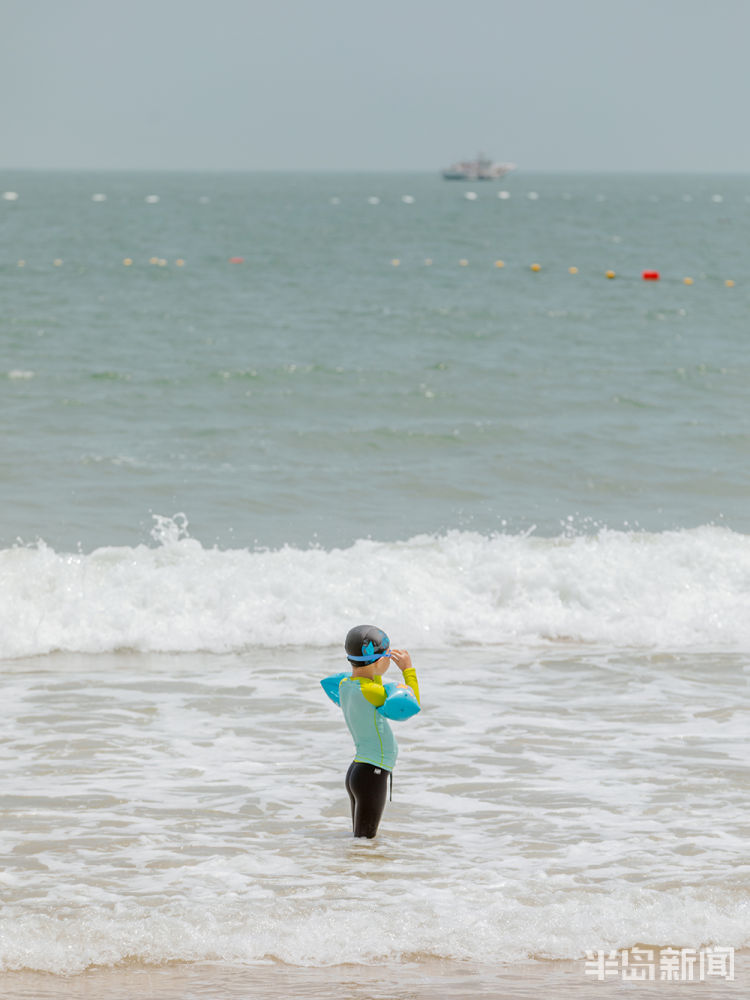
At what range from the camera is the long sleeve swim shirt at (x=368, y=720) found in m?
7.54

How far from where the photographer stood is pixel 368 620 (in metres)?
13.2

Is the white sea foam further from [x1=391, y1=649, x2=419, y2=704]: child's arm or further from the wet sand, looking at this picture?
the wet sand

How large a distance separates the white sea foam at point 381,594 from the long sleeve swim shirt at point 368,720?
5.09 meters

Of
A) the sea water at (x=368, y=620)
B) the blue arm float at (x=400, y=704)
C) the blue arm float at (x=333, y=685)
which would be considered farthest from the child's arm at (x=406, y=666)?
the sea water at (x=368, y=620)

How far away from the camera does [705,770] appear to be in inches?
367

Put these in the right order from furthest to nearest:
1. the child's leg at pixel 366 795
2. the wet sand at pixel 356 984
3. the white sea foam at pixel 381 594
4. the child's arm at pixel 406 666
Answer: the white sea foam at pixel 381 594
the child's leg at pixel 366 795
the child's arm at pixel 406 666
the wet sand at pixel 356 984

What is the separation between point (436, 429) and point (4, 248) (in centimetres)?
4263

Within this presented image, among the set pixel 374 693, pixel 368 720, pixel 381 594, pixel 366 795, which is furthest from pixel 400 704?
pixel 381 594

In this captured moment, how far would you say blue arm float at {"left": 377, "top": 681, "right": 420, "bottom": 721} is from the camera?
24.0 ft

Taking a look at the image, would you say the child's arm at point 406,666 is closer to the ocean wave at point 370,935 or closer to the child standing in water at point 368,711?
the child standing in water at point 368,711

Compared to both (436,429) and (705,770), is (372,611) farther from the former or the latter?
(436,429)

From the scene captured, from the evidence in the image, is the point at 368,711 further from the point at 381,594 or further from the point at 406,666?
the point at 381,594

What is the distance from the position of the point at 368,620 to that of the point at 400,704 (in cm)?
589

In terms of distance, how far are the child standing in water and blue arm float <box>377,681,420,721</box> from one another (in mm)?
67
